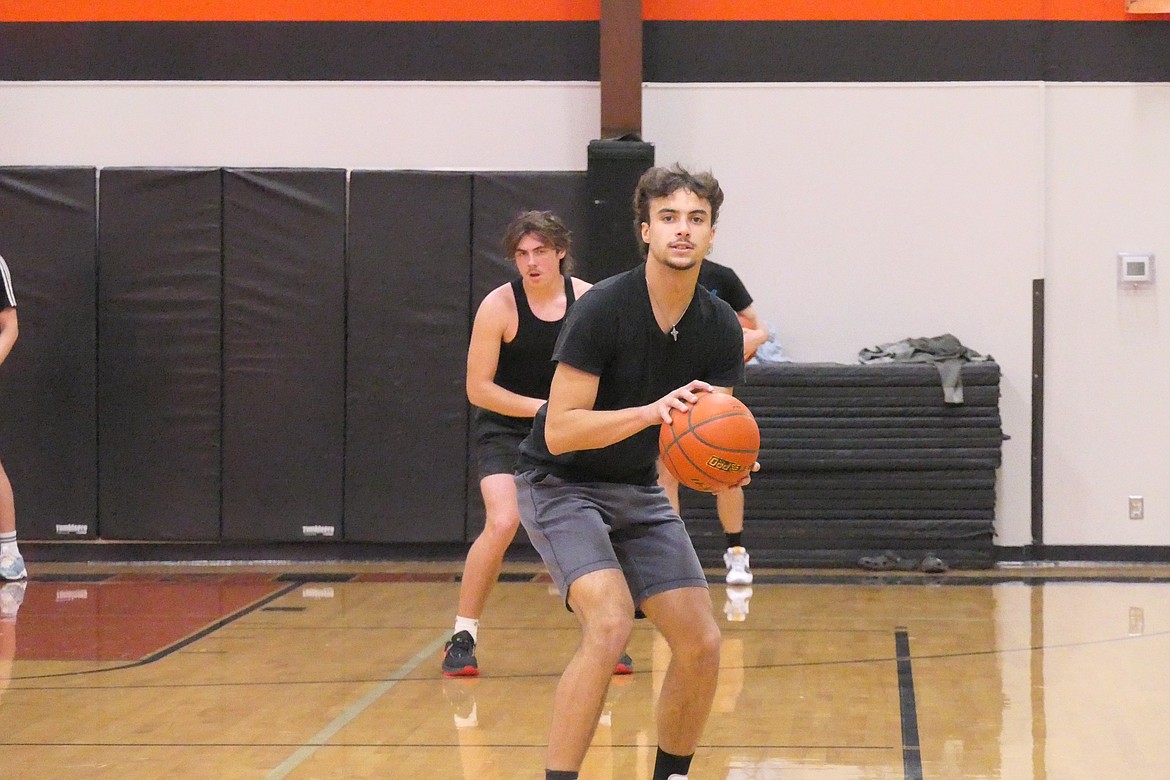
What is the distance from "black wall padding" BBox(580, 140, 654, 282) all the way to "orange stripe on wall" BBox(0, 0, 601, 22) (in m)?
0.93

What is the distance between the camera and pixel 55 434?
8.37 metres

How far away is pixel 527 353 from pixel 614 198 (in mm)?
3178

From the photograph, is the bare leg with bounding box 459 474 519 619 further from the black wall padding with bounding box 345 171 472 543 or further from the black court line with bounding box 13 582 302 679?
the black wall padding with bounding box 345 171 472 543

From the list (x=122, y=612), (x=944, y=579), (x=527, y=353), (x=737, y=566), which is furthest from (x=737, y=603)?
(x=122, y=612)

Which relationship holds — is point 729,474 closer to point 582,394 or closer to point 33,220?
point 582,394

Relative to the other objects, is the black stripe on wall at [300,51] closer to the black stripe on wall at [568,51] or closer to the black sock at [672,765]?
the black stripe on wall at [568,51]

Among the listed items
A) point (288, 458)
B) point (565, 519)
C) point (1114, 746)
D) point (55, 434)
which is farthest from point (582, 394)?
point (55, 434)

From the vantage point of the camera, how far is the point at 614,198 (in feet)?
26.6

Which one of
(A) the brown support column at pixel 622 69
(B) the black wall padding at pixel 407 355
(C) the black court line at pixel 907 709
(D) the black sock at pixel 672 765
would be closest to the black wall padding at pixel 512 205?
(B) the black wall padding at pixel 407 355

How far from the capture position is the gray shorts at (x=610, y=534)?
3436 mm

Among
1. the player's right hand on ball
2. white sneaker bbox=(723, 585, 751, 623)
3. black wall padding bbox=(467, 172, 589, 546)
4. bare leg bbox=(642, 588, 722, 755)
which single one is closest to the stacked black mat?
white sneaker bbox=(723, 585, 751, 623)

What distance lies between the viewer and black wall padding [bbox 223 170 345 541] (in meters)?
8.32

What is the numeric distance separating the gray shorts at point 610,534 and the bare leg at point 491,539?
57.8 inches

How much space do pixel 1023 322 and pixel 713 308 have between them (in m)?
5.27
